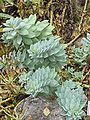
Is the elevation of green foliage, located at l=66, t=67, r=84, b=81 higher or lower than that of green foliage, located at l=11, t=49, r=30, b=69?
lower

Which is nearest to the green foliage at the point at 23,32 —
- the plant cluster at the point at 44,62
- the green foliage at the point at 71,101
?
the plant cluster at the point at 44,62

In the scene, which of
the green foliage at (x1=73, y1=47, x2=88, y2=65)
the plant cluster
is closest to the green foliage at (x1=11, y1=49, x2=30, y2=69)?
the plant cluster

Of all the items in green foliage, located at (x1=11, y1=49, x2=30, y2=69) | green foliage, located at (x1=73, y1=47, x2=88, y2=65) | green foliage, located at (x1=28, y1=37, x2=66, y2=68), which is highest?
green foliage, located at (x1=28, y1=37, x2=66, y2=68)

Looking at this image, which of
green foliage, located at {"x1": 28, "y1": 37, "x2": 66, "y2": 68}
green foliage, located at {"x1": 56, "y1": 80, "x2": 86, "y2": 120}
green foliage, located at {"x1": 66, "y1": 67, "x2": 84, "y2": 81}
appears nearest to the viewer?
Result: green foliage, located at {"x1": 56, "y1": 80, "x2": 86, "y2": 120}

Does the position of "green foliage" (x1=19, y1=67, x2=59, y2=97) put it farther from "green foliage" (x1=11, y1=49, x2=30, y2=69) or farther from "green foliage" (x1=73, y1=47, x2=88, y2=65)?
"green foliage" (x1=73, y1=47, x2=88, y2=65)

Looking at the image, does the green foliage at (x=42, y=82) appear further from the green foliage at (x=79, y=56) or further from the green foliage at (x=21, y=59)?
the green foliage at (x=79, y=56)

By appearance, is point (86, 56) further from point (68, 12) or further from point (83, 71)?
point (68, 12)
